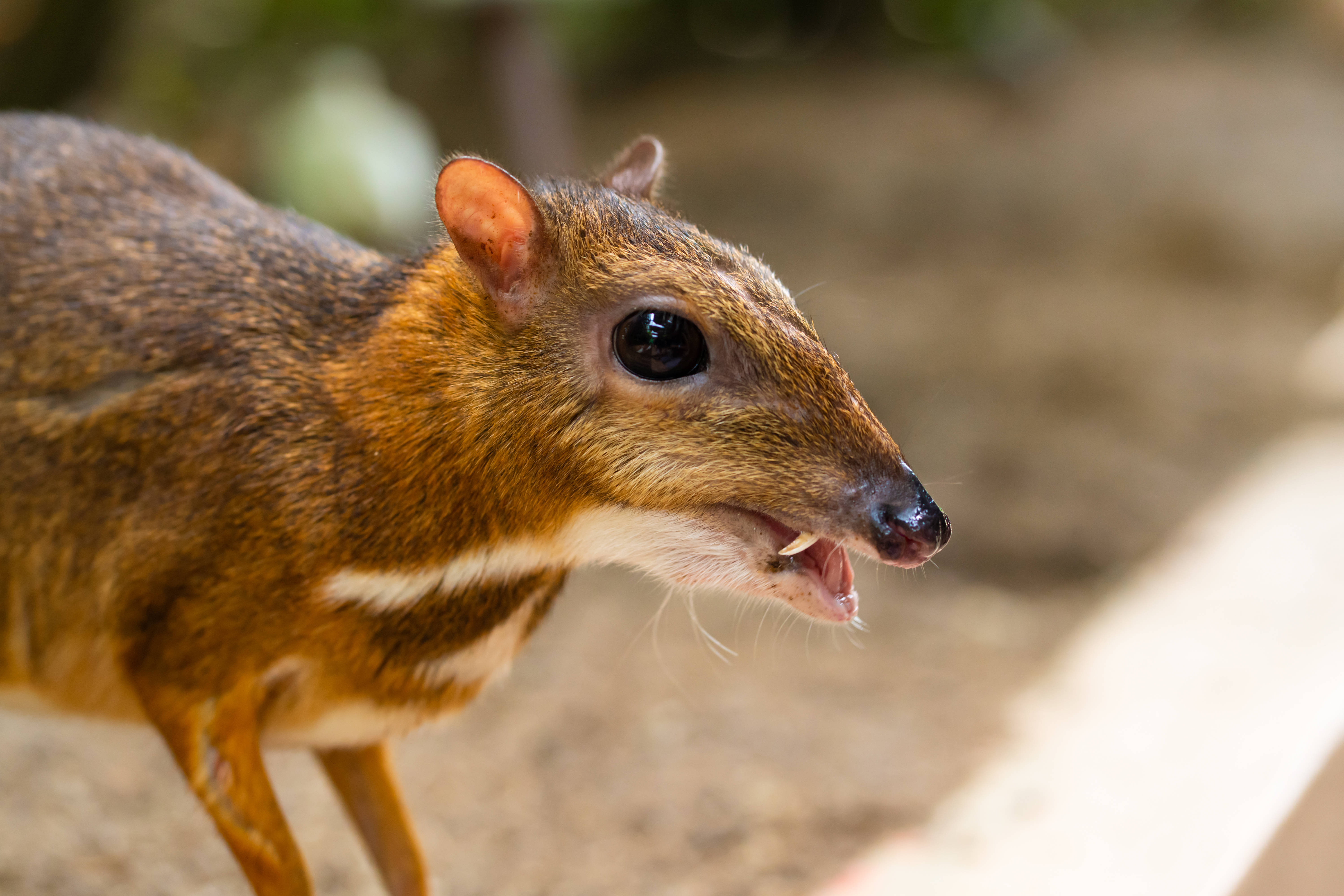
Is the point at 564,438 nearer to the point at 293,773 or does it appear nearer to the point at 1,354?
the point at 1,354

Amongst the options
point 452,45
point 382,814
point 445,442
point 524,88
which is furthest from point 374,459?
point 452,45

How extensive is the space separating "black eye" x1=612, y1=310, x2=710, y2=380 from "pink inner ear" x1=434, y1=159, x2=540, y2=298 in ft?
0.86

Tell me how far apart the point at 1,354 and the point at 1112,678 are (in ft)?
12.1

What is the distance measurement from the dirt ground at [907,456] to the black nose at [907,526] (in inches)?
14.5

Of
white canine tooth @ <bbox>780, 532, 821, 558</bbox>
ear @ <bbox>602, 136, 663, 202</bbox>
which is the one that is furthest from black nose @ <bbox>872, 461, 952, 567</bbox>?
ear @ <bbox>602, 136, 663, 202</bbox>

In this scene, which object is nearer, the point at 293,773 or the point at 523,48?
the point at 293,773

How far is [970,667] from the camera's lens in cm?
503

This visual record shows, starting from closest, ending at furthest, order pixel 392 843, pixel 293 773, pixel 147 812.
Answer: pixel 392 843, pixel 147 812, pixel 293 773

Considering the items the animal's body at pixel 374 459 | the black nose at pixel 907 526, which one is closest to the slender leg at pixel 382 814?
the animal's body at pixel 374 459

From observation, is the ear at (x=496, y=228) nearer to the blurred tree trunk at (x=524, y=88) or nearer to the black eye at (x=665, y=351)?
the black eye at (x=665, y=351)

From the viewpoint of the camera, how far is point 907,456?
21.9ft

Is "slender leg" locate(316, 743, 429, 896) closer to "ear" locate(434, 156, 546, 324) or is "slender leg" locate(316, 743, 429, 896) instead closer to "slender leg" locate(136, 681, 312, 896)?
"slender leg" locate(136, 681, 312, 896)

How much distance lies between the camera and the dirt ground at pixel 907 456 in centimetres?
397

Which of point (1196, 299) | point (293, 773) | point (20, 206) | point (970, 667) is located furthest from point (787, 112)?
point (20, 206)
